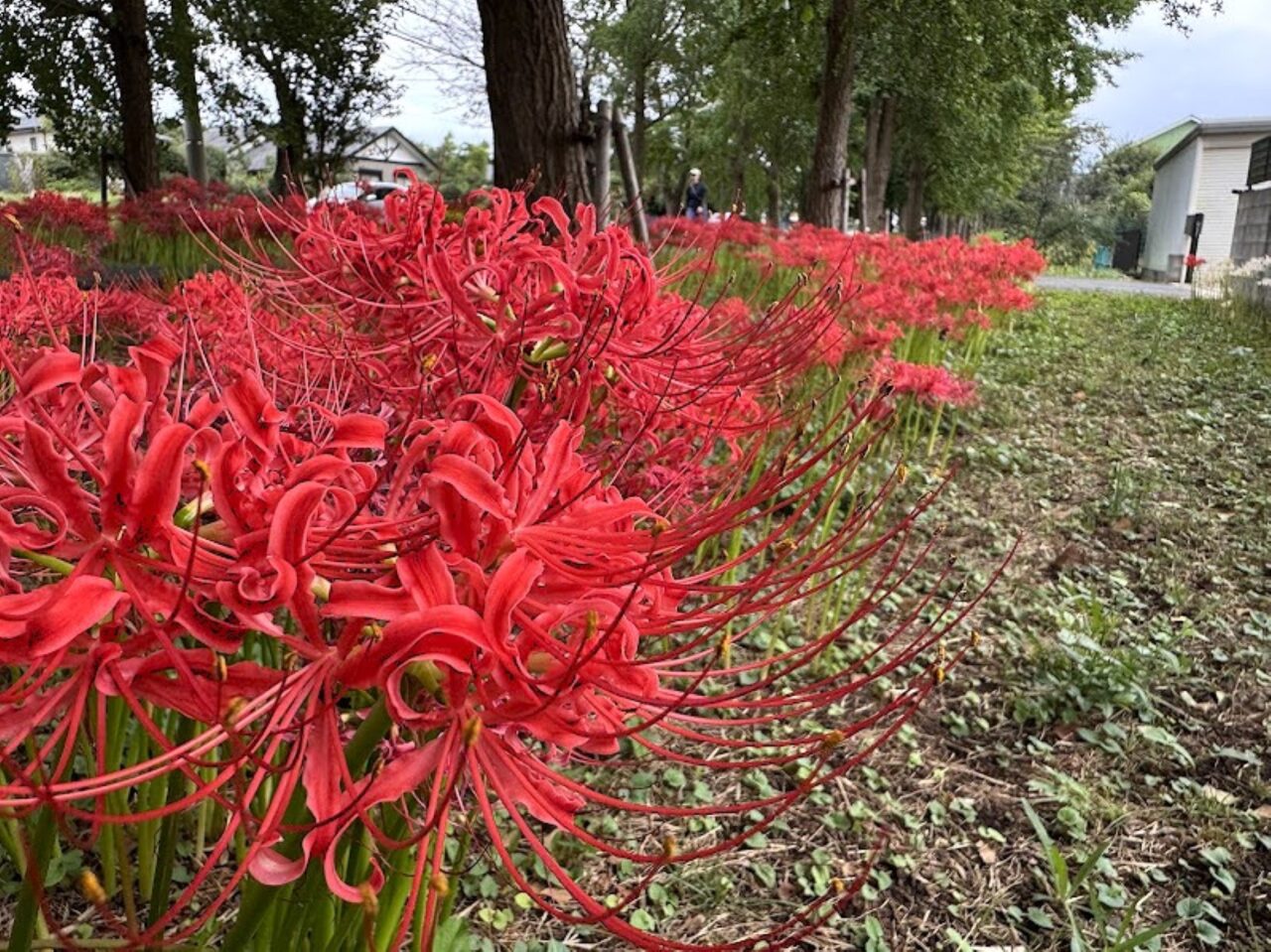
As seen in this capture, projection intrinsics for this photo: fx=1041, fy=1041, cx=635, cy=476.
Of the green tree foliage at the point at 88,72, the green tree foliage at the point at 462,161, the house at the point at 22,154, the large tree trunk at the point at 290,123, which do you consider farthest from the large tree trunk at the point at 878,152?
the green tree foliage at the point at 462,161

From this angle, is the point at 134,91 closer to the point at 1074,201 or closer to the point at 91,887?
the point at 91,887

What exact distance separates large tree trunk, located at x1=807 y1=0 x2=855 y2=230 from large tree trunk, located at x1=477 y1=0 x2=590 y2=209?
21.3 ft

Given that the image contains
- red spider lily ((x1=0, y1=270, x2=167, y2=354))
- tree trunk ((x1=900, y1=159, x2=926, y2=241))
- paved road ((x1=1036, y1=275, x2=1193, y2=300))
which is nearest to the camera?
red spider lily ((x1=0, y1=270, x2=167, y2=354))

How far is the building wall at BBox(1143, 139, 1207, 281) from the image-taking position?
101ft

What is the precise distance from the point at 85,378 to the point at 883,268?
5.77 metres

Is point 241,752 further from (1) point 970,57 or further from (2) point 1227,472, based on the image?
(1) point 970,57

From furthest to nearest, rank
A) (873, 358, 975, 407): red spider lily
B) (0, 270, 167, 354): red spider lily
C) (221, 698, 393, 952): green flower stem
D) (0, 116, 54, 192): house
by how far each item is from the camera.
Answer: (0, 116, 54, 192): house → (873, 358, 975, 407): red spider lily → (0, 270, 167, 354): red spider lily → (221, 698, 393, 952): green flower stem

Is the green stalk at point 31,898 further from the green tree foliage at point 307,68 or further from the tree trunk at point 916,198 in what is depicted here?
the tree trunk at point 916,198

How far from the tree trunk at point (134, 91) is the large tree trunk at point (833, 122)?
5.99 meters

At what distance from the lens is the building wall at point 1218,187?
30.4m

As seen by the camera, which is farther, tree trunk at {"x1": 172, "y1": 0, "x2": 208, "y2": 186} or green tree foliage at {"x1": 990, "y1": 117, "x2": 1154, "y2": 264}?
green tree foliage at {"x1": 990, "y1": 117, "x2": 1154, "y2": 264}

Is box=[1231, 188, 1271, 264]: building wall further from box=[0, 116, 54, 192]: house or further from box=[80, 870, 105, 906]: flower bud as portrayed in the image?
box=[80, 870, 105, 906]: flower bud

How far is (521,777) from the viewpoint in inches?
27.1

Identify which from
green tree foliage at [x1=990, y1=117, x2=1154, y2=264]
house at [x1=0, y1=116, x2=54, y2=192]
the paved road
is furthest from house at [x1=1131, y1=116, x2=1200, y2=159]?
house at [x1=0, y1=116, x2=54, y2=192]
